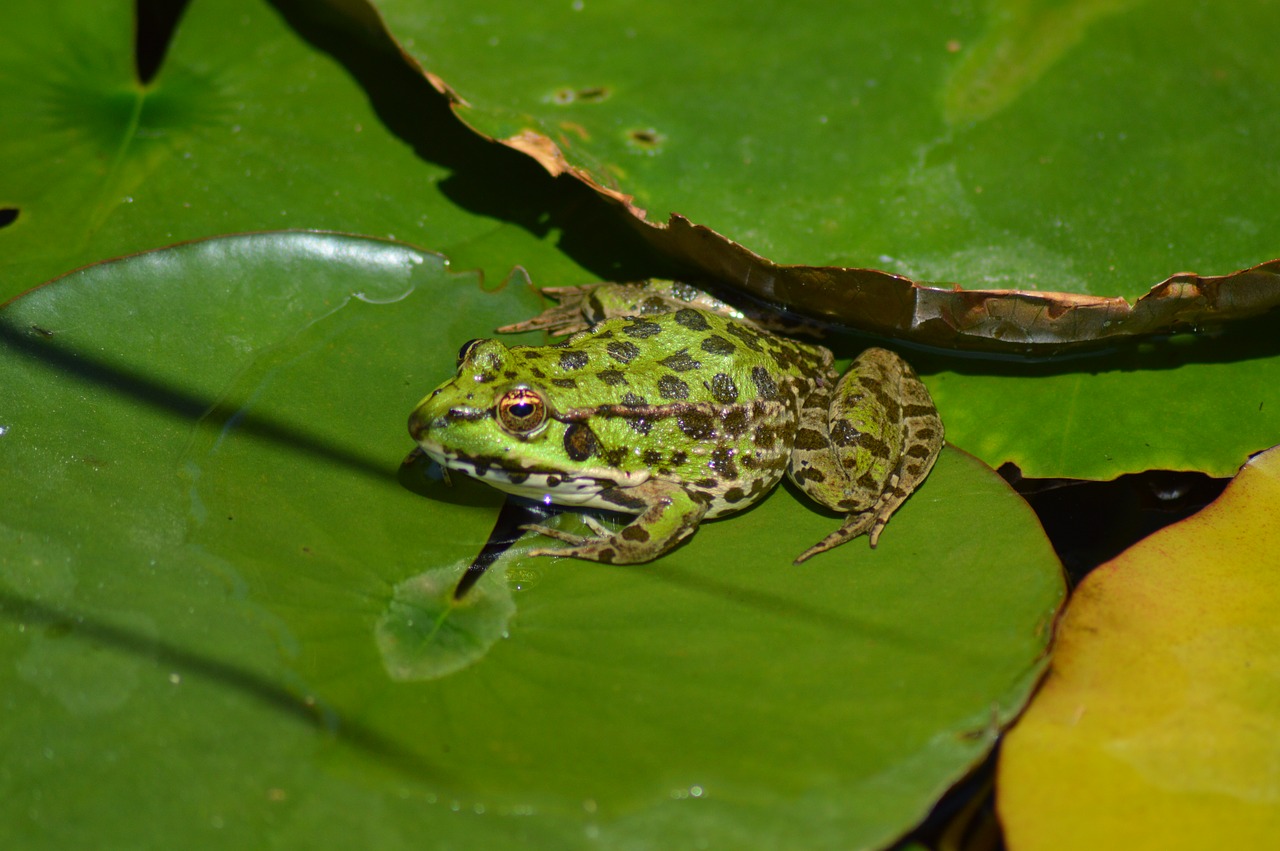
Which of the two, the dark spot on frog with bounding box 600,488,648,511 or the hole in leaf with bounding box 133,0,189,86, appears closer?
the dark spot on frog with bounding box 600,488,648,511

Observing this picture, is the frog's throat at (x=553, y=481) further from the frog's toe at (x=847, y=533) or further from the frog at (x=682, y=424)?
the frog's toe at (x=847, y=533)

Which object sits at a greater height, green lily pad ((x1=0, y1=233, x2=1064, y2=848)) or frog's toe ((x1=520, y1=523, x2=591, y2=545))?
green lily pad ((x1=0, y1=233, x2=1064, y2=848))

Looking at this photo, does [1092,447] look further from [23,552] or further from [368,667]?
[23,552]

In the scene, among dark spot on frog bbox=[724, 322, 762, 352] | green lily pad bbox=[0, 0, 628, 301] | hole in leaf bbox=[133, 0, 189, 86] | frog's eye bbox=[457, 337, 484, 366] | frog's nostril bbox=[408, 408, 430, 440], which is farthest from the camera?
hole in leaf bbox=[133, 0, 189, 86]

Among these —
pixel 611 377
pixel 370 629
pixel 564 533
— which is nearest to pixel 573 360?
pixel 611 377

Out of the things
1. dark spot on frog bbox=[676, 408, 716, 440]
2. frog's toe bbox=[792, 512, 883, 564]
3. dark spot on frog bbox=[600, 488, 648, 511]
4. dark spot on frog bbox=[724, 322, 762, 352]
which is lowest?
dark spot on frog bbox=[600, 488, 648, 511]

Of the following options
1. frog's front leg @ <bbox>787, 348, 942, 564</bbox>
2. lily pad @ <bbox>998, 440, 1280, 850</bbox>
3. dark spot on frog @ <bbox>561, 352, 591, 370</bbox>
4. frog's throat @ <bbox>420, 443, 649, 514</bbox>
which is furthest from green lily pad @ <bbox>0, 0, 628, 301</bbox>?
lily pad @ <bbox>998, 440, 1280, 850</bbox>

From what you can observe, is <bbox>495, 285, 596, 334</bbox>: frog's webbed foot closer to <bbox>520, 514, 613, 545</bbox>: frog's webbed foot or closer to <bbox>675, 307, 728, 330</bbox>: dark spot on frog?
<bbox>675, 307, 728, 330</bbox>: dark spot on frog
